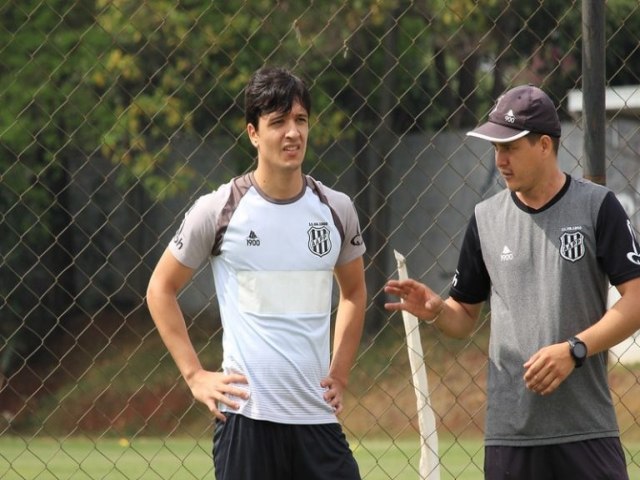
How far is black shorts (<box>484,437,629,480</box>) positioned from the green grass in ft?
10.3

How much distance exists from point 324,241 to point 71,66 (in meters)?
11.7

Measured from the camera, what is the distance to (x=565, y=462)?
12.4 feet

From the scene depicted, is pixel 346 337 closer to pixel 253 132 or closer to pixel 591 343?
pixel 253 132

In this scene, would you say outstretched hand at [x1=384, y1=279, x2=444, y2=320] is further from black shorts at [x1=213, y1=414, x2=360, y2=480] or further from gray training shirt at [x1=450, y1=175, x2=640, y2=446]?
black shorts at [x1=213, y1=414, x2=360, y2=480]

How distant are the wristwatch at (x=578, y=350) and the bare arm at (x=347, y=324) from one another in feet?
2.72

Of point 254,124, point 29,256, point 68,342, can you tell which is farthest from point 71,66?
point 254,124

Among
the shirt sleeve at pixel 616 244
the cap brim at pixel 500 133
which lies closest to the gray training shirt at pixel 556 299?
the shirt sleeve at pixel 616 244

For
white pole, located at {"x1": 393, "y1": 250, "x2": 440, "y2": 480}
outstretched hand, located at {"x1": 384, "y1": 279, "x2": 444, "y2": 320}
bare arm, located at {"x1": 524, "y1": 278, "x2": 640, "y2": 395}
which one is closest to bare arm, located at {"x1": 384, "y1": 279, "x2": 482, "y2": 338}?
outstretched hand, located at {"x1": 384, "y1": 279, "x2": 444, "y2": 320}

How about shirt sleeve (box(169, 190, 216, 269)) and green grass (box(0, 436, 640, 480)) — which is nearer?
shirt sleeve (box(169, 190, 216, 269))

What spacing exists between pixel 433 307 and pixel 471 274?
23 centimetres

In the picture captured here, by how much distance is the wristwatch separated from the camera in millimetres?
3621

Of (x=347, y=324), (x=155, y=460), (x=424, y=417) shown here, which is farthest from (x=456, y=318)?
(x=155, y=460)

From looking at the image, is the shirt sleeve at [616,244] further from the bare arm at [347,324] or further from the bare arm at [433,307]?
the bare arm at [347,324]

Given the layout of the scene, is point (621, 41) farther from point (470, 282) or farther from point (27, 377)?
point (470, 282)
